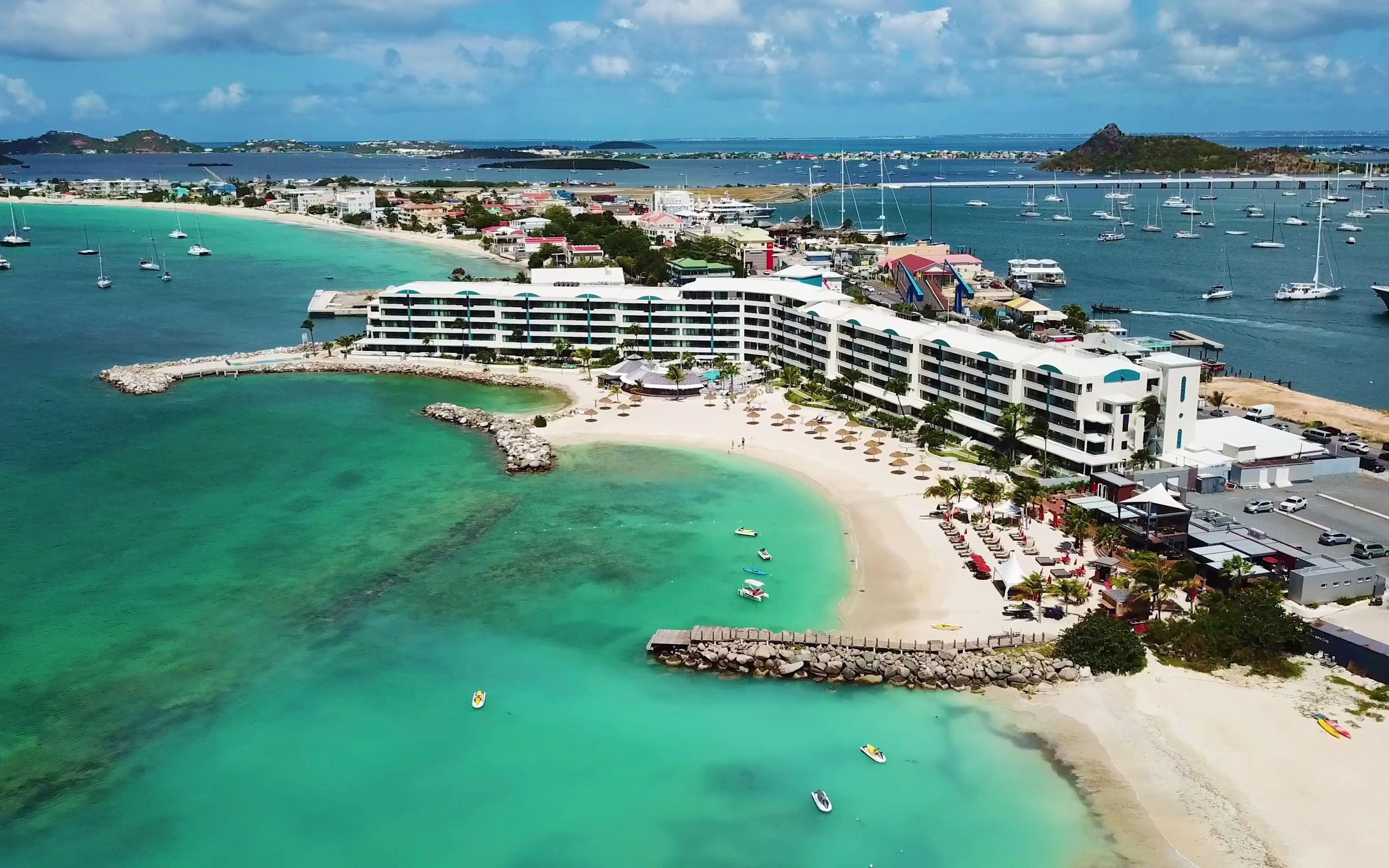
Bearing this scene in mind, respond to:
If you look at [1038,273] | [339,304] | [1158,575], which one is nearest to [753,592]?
[1158,575]

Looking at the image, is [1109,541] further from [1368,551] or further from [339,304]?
[339,304]

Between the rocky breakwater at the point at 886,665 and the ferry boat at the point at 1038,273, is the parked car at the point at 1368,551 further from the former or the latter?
the ferry boat at the point at 1038,273

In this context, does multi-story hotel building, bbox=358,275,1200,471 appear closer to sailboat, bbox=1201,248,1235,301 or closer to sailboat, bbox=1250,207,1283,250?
sailboat, bbox=1201,248,1235,301

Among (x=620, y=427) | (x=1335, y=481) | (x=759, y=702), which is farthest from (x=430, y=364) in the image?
(x=1335, y=481)

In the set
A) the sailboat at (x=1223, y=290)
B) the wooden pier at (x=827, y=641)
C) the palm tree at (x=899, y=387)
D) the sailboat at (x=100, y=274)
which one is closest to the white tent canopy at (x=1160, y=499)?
the wooden pier at (x=827, y=641)

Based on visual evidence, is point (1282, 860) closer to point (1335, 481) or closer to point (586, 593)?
point (586, 593)

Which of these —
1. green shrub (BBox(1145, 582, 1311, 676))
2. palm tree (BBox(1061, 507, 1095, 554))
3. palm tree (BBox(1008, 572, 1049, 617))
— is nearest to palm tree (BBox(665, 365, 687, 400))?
palm tree (BBox(1061, 507, 1095, 554))

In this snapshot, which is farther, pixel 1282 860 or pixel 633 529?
pixel 633 529
